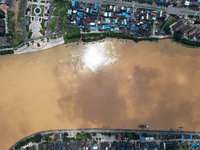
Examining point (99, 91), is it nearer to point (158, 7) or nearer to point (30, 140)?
point (30, 140)

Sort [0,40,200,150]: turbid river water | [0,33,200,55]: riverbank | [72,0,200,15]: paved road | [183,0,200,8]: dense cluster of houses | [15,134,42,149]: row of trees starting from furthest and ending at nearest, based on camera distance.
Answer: [72,0,200,15]: paved road
[0,33,200,55]: riverbank
[183,0,200,8]: dense cluster of houses
[0,40,200,150]: turbid river water
[15,134,42,149]: row of trees

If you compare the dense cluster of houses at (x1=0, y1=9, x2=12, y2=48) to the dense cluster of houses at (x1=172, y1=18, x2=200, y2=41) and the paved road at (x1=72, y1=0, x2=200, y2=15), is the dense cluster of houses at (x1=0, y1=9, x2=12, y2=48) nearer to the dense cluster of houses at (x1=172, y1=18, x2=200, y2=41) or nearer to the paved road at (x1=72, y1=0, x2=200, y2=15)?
the paved road at (x1=72, y1=0, x2=200, y2=15)

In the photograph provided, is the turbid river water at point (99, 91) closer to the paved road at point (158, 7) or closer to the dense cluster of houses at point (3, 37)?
the dense cluster of houses at point (3, 37)

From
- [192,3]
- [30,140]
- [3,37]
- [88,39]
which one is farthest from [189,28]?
[30,140]

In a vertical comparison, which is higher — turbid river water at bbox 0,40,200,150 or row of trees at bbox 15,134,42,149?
A: turbid river water at bbox 0,40,200,150

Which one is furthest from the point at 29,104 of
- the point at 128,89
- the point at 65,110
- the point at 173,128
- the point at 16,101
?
the point at 173,128

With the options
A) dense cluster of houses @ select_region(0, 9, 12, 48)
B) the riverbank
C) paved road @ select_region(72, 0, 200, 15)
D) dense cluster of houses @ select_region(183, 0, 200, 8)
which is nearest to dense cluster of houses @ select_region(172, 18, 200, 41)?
the riverbank

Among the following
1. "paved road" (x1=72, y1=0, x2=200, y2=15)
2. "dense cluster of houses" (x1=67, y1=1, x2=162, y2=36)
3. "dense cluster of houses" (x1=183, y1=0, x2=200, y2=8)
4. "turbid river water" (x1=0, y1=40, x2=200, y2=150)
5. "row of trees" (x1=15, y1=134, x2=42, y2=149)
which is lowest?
"row of trees" (x1=15, y1=134, x2=42, y2=149)
